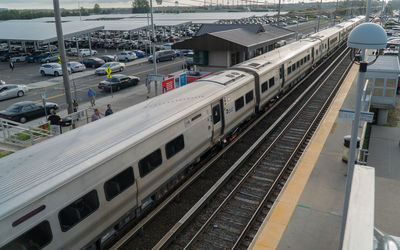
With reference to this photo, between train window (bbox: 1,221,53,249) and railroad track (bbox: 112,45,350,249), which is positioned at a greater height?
train window (bbox: 1,221,53,249)

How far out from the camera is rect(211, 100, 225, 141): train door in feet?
43.6

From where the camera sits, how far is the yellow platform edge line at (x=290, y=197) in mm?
8986

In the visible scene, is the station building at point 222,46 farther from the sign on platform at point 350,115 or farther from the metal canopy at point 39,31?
the metal canopy at point 39,31

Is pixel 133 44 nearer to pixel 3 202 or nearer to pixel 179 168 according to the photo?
pixel 179 168

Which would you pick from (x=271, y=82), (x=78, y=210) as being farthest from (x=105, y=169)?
(x=271, y=82)

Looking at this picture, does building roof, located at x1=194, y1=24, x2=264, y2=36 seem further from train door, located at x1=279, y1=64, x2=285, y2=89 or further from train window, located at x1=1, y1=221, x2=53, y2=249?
train window, located at x1=1, y1=221, x2=53, y2=249

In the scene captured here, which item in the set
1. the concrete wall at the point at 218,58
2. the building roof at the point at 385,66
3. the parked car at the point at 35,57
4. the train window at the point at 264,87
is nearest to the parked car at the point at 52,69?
the parked car at the point at 35,57

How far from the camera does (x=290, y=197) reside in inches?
430

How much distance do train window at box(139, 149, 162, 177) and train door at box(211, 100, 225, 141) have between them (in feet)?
12.4

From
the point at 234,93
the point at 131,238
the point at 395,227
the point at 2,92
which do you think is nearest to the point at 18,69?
the point at 2,92

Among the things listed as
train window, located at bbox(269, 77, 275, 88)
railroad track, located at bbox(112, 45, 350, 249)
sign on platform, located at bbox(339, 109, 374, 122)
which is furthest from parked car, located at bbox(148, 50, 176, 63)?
sign on platform, located at bbox(339, 109, 374, 122)

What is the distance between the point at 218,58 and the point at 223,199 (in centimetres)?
1963

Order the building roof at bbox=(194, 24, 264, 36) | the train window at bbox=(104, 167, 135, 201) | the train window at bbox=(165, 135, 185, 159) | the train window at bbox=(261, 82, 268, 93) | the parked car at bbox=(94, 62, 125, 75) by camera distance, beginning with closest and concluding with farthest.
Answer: the train window at bbox=(104, 167, 135, 201), the train window at bbox=(165, 135, 185, 159), the train window at bbox=(261, 82, 268, 93), the building roof at bbox=(194, 24, 264, 36), the parked car at bbox=(94, 62, 125, 75)

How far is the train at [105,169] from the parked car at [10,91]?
22.5m
